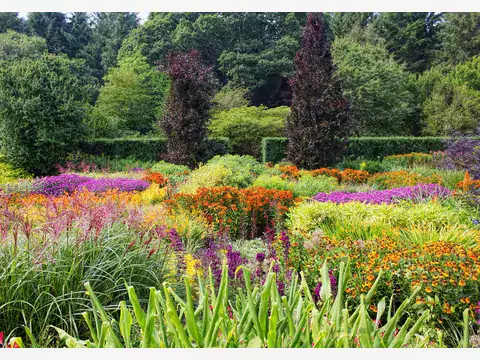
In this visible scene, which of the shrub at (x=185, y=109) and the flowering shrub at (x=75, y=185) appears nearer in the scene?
the flowering shrub at (x=75, y=185)

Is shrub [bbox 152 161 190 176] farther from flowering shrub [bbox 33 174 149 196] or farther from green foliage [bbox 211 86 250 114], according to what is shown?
green foliage [bbox 211 86 250 114]

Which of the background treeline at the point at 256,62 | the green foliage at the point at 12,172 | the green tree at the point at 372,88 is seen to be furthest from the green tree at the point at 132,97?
the green tree at the point at 372,88

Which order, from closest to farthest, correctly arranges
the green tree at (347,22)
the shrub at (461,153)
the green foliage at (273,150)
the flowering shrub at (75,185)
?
the flowering shrub at (75,185) → the shrub at (461,153) → the green foliage at (273,150) → the green tree at (347,22)

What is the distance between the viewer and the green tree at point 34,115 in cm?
1306

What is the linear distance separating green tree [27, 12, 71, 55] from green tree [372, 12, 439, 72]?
1770 centimetres

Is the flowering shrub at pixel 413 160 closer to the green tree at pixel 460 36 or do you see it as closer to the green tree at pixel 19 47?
the green tree at pixel 460 36

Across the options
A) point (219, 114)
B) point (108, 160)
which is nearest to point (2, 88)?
point (108, 160)

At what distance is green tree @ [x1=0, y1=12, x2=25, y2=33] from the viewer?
24.2 meters

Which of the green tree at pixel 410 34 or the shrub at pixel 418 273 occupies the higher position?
the green tree at pixel 410 34

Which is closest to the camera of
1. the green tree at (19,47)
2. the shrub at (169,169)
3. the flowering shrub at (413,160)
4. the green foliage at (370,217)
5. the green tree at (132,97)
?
the green foliage at (370,217)

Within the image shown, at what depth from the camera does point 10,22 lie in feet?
80.5

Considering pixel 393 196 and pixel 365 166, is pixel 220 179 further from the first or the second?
pixel 365 166

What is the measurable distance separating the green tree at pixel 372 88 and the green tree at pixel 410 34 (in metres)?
3.43

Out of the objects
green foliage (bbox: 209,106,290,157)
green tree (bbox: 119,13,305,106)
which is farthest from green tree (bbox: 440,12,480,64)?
green foliage (bbox: 209,106,290,157)
